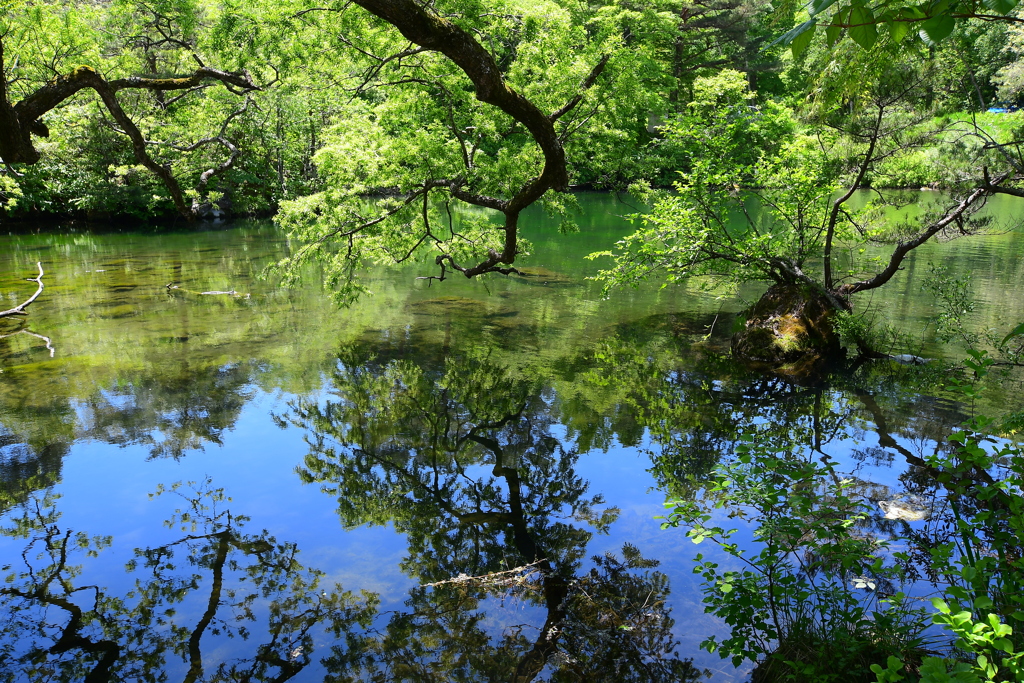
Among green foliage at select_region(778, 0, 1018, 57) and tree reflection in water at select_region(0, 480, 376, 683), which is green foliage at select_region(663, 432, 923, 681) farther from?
tree reflection in water at select_region(0, 480, 376, 683)

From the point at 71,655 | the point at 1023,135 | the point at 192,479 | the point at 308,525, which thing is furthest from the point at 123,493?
the point at 1023,135

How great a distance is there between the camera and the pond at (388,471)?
4344 millimetres

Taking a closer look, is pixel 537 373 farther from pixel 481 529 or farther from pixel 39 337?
pixel 39 337

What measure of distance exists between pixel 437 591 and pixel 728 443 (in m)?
3.60

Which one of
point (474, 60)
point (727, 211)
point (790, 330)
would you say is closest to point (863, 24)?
point (474, 60)

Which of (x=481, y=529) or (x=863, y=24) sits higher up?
(x=863, y=24)

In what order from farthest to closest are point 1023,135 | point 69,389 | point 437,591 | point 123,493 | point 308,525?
point 69,389
point 1023,135
point 123,493
point 308,525
point 437,591

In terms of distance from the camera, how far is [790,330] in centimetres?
1003

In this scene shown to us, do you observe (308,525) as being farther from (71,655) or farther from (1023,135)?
(1023,135)

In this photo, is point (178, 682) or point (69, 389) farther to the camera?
point (69, 389)

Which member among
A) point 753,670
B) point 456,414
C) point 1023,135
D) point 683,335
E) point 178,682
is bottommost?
point 178,682

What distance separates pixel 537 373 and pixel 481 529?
4.19 m

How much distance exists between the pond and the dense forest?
0.04 metres

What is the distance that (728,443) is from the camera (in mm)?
7195
